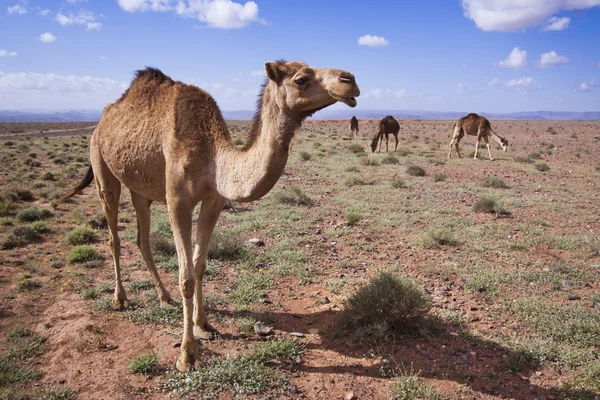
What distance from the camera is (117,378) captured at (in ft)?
12.6

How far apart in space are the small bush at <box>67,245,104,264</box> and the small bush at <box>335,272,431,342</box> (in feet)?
16.3

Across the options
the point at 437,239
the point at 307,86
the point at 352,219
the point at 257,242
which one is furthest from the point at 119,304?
the point at 437,239

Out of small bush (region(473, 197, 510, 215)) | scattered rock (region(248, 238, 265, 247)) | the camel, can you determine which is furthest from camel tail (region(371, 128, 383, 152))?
scattered rock (region(248, 238, 265, 247))

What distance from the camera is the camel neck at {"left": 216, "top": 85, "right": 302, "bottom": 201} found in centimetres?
338

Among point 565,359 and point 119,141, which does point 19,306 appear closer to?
point 119,141

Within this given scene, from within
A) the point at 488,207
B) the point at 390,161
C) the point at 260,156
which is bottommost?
the point at 488,207

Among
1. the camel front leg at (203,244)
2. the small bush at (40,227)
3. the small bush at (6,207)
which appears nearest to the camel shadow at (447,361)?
the camel front leg at (203,244)

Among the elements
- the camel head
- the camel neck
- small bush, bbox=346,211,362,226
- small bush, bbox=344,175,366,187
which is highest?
the camel head

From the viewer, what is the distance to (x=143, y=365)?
3.92 metres

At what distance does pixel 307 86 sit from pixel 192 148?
142 centimetres

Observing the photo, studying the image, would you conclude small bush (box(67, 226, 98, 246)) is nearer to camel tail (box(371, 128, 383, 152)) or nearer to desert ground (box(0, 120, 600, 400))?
desert ground (box(0, 120, 600, 400))

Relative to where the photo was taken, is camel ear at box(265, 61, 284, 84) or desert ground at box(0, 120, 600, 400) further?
desert ground at box(0, 120, 600, 400)

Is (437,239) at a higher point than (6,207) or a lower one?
lower

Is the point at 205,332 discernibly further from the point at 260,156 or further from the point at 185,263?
the point at 260,156
